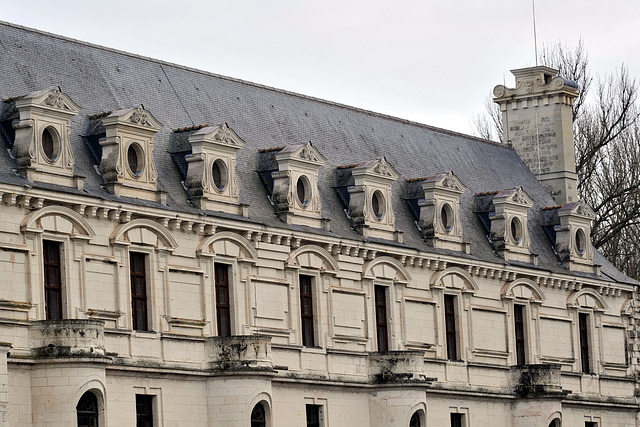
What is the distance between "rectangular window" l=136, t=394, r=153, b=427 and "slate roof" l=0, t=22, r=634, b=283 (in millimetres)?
4673

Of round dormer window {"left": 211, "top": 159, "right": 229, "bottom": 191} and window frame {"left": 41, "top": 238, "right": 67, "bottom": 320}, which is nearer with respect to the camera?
window frame {"left": 41, "top": 238, "right": 67, "bottom": 320}

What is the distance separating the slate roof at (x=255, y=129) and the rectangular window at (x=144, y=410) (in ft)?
15.3

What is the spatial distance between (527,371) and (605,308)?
5978mm

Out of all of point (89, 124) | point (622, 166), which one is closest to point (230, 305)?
point (89, 124)

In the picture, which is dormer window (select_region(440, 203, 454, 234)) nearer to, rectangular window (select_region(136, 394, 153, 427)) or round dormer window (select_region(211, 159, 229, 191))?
round dormer window (select_region(211, 159, 229, 191))

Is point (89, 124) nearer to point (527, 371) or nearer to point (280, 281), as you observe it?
point (280, 281)

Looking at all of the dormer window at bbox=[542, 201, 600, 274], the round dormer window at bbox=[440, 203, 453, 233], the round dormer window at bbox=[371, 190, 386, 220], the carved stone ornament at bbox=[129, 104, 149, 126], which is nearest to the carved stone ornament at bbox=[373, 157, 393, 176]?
the round dormer window at bbox=[371, 190, 386, 220]

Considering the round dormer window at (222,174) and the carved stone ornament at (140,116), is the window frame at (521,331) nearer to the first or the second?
the round dormer window at (222,174)

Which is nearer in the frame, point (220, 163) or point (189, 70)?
point (220, 163)

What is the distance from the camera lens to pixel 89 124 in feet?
142

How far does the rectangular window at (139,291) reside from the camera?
42219 mm

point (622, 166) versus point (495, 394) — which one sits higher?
point (622, 166)

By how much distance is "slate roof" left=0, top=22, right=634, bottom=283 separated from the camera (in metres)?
44.0

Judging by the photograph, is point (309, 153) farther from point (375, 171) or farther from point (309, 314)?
point (309, 314)
